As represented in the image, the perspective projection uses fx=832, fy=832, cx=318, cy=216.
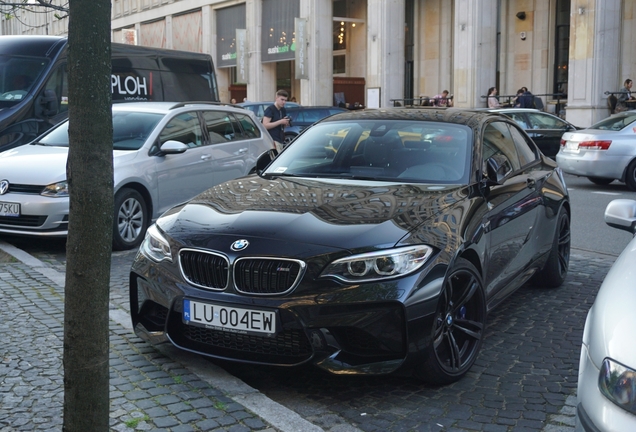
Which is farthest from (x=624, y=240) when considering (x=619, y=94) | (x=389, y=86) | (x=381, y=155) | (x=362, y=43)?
(x=362, y=43)

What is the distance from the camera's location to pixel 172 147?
9289mm

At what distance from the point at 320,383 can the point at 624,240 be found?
6376mm

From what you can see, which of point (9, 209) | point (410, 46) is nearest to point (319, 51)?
point (410, 46)

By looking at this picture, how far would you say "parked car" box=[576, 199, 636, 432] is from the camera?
2.69 meters

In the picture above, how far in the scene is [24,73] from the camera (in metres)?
13.1

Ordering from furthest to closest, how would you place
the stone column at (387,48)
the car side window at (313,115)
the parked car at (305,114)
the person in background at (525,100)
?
1. the stone column at (387,48)
2. the person in background at (525,100)
3. the car side window at (313,115)
4. the parked car at (305,114)

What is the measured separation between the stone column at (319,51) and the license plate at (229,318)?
3373 centimetres

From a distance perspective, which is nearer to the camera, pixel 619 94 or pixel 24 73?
pixel 24 73

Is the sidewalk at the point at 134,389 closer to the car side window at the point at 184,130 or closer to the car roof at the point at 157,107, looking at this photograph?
the car side window at the point at 184,130

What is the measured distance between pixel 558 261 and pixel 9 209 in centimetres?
545

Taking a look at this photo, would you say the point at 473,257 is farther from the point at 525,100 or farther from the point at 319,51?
the point at 319,51

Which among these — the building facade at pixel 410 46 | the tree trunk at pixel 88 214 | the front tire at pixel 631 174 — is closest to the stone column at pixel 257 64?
the building facade at pixel 410 46

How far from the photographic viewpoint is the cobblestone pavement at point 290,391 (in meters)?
4.04

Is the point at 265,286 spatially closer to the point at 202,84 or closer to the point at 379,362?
the point at 379,362
